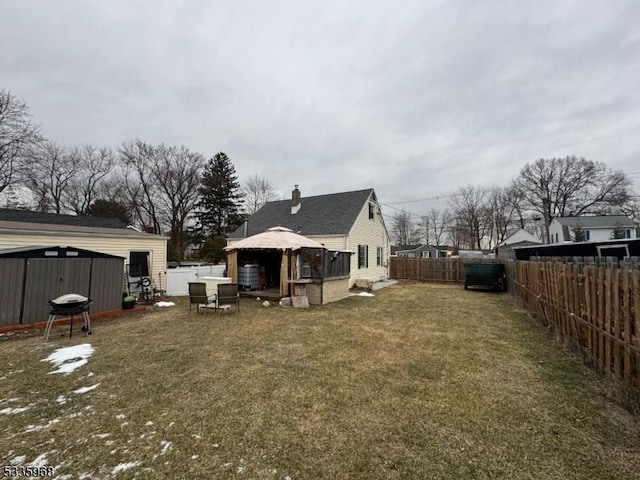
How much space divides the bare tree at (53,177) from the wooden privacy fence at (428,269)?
31.9 metres

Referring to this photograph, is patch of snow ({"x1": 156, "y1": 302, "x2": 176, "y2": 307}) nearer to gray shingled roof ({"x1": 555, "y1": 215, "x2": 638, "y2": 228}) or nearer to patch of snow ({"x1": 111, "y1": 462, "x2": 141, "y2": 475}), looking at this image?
patch of snow ({"x1": 111, "y1": 462, "x2": 141, "y2": 475})

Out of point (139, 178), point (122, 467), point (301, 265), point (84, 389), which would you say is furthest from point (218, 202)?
point (122, 467)

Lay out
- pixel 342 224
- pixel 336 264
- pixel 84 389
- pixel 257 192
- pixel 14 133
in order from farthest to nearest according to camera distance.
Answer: pixel 257 192, pixel 14 133, pixel 342 224, pixel 336 264, pixel 84 389

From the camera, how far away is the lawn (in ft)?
7.95

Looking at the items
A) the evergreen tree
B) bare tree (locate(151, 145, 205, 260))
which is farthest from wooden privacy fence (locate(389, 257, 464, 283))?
bare tree (locate(151, 145, 205, 260))

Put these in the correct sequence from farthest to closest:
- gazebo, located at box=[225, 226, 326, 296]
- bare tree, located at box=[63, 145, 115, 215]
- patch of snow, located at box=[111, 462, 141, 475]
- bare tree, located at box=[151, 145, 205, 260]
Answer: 1. bare tree, located at box=[151, 145, 205, 260]
2. bare tree, located at box=[63, 145, 115, 215]
3. gazebo, located at box=[225, 226, 326, 296]
4. patch of snow, located at box=[111, 462, 141, 475]

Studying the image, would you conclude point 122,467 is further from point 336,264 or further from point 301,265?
point 336,264

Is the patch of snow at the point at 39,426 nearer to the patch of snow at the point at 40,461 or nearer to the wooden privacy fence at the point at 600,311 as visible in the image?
the patch of snow at the point at 40,461

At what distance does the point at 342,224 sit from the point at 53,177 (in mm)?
29284

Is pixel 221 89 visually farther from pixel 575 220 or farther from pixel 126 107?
pixel 575 220

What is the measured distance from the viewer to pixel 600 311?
4004 mm

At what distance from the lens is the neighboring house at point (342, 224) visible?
16.5m

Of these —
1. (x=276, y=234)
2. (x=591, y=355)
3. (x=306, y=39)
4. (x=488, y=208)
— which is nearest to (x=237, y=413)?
(x=591, y=355)

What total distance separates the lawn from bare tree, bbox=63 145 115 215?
29.7 meters
